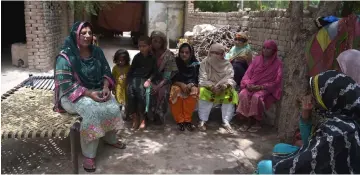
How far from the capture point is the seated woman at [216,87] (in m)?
4.27

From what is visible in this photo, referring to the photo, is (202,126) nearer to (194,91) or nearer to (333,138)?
(194,91)

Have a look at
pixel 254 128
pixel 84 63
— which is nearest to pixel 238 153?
pixel 254 128

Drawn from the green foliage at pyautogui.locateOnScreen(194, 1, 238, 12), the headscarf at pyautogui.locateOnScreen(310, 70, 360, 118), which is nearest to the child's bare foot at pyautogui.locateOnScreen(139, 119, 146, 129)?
the headscarf at pyautogui.locateOnScreen(310, 70, 360, 118)

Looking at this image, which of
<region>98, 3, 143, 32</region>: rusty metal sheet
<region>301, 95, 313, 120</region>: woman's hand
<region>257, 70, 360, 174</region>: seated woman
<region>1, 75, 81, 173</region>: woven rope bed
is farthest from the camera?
<region>98, 3, 143, 32</region>: rusty metal sheet

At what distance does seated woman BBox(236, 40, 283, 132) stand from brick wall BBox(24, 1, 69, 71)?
4.76 metres

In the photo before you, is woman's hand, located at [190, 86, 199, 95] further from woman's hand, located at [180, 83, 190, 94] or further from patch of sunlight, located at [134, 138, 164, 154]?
patch of sunlight, located at [134, 138, 164, 154]

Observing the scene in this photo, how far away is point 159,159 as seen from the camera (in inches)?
132

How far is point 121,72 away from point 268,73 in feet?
6.61

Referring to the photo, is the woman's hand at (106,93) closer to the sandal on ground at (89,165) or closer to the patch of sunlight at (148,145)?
the sandal on ground at (89,165)

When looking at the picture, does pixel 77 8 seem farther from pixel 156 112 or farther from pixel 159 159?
pixel 159 159

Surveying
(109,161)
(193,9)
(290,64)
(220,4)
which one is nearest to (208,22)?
(193,9)

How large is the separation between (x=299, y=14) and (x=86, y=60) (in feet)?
7.47

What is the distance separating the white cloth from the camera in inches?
170

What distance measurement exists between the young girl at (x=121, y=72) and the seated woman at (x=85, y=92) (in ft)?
3.23
